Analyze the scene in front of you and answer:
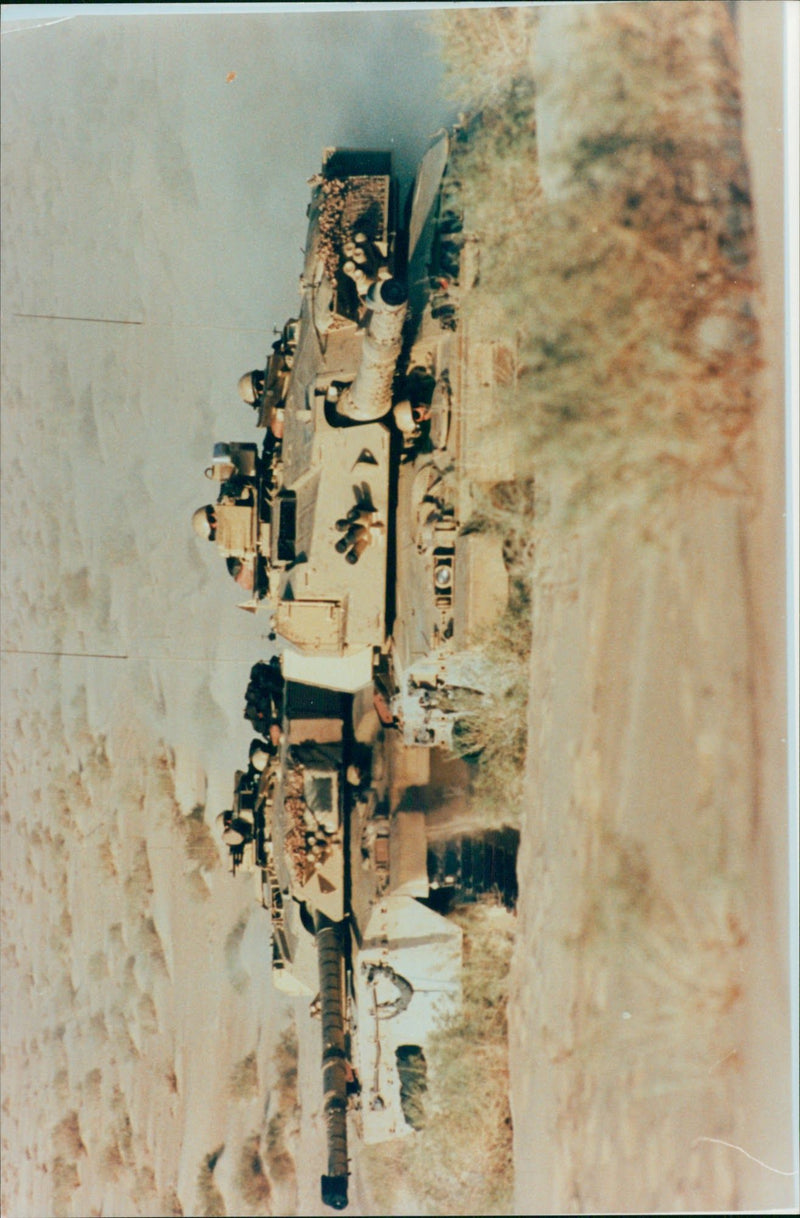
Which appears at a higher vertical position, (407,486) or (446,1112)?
(407,486)

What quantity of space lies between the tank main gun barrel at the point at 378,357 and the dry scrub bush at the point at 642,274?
2.16 feet

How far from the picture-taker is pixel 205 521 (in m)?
5.77

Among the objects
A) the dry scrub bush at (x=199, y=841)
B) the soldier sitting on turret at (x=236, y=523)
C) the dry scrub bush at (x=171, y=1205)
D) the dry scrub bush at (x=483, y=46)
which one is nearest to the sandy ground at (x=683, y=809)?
the dry scrub bush at (x=483, y=46)

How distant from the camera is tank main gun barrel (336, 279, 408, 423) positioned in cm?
479

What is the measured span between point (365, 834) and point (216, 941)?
4.38ft

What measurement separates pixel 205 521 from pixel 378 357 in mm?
1619

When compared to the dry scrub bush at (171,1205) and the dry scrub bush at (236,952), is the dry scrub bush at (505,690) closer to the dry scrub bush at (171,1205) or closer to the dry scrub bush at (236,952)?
the dry scrub bush at (236,952)

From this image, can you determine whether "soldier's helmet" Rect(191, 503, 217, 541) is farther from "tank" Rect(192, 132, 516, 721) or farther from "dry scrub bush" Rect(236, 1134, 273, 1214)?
"dry scrub bush" Rect(236, 1134, 273, 1214)

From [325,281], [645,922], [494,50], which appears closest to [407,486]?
[325,281]

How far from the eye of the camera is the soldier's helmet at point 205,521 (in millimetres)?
5766

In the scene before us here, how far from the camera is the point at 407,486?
207 inches

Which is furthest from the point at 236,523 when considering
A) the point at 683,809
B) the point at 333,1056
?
the point at 333,1056

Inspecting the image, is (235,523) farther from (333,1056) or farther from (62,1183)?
(62,1183)

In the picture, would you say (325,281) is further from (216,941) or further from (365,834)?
(216,941)
